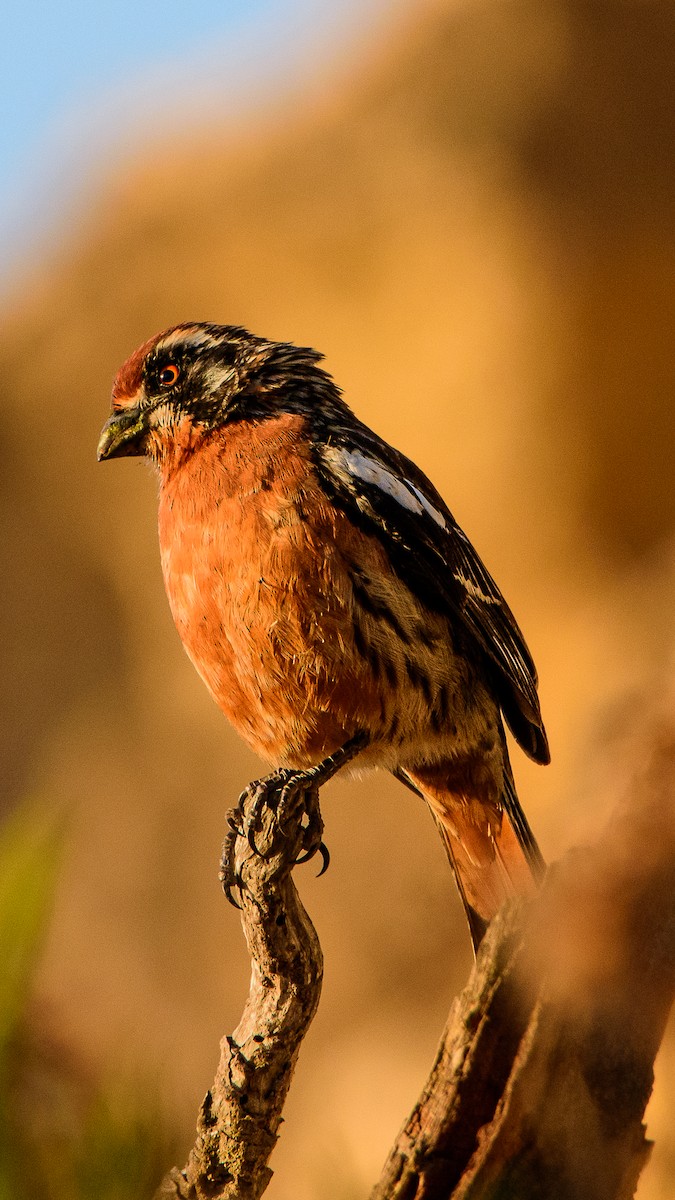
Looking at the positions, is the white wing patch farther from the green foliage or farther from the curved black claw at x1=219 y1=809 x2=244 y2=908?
the green foliage

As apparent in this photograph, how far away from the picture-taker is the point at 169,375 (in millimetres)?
5105

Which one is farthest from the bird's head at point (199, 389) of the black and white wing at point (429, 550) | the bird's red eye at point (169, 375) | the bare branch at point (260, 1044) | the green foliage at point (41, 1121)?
the green foliage at point (41, 1121)

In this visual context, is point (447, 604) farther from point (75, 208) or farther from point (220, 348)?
point (75, 208)

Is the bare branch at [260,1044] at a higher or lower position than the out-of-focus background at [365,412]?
lower

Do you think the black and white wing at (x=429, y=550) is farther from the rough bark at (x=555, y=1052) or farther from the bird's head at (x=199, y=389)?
the rough bark at (x=555, y=1052)

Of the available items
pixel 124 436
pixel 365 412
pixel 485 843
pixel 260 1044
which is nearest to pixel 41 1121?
pixel 260 1044

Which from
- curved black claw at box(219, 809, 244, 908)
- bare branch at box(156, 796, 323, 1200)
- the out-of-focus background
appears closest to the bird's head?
curved black claw at box(219, 809, 244, 908)

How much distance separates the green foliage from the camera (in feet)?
6.28

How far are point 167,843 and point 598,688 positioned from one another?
5064mm

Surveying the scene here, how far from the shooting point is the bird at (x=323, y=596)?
430 cm

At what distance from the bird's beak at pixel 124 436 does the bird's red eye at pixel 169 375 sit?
16cm

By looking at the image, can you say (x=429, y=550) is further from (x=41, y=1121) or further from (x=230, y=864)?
(x=41, y=1121)

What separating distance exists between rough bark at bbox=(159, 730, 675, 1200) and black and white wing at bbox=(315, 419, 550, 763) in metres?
1.39

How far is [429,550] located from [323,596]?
0.63 meters
